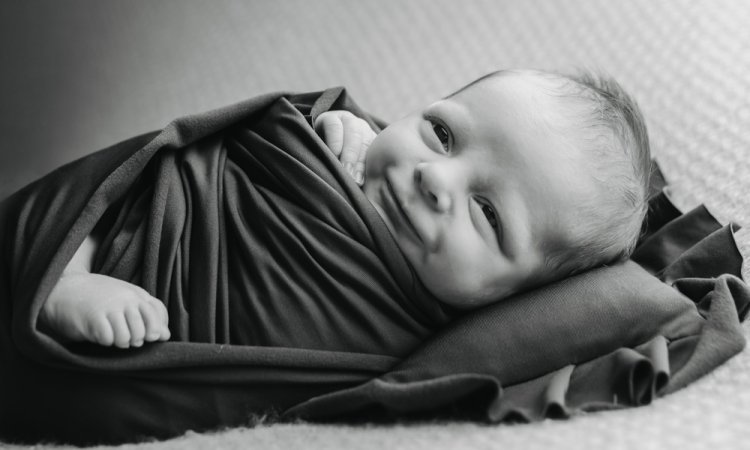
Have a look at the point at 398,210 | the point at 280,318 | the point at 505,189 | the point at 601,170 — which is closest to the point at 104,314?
the point at 280,318

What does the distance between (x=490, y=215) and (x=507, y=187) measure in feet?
0.13

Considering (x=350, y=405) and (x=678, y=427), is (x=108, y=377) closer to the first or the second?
(x=350, y=405)

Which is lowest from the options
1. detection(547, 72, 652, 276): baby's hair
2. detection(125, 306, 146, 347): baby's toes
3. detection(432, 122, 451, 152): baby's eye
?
detection(547, 72, 652, 276): baby's hair

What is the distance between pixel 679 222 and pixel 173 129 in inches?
27.4

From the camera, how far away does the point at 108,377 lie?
792 millimetres

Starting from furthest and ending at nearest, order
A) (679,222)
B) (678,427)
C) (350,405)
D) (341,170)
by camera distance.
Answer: (679,222)
(341,170)
(350,405)
(678,427)

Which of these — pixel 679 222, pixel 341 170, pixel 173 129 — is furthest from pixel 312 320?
pixel 679 222

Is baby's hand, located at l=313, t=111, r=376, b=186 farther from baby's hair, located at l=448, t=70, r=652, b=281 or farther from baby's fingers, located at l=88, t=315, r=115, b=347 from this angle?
baby's fingers, located at l=88, t=315, r=115, b=347

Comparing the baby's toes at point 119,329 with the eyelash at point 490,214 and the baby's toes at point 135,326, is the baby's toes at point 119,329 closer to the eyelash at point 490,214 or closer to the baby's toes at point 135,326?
the baby's toes at point 135,326

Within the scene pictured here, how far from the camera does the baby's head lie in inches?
33.8

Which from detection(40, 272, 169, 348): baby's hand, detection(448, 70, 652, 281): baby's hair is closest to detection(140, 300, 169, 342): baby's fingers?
detection(40, 272, 169, 348): baby's hand

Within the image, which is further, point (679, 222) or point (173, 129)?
point (679, 222)

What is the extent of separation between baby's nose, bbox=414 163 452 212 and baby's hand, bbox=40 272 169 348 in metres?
0.31

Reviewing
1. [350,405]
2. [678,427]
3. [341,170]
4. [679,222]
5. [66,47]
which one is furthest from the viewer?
[66,47]
